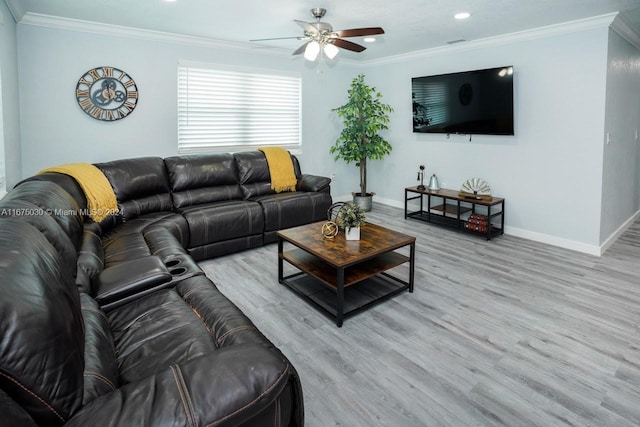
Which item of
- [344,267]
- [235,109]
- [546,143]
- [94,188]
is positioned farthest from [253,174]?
[546,143]

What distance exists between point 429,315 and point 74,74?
440 centimetres

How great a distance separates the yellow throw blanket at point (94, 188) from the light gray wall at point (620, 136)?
514 cm

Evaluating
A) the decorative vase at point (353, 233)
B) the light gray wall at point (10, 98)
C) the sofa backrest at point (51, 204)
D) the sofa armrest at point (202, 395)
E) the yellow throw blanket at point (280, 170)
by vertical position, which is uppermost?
the light gray wall at point (10, 98)

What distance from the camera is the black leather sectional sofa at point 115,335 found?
97 cm

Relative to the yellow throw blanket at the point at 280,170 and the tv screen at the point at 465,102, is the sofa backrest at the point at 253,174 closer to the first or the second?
the yellow throw blanket at the point at 280,170

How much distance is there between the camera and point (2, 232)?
132 cm

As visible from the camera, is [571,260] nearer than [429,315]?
No

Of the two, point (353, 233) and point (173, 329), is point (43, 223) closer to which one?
point (173, 329)

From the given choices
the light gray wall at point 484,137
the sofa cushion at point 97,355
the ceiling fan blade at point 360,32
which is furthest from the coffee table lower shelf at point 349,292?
the light gray wall at point 484,137

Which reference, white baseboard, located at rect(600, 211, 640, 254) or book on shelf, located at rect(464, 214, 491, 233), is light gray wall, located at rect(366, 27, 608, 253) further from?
book on shelf, located at rect(464, 214, 491, 233)

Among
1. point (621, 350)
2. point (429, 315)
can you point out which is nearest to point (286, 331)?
point (429, 315)

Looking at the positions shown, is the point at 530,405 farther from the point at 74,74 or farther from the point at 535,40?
the point at 74,74

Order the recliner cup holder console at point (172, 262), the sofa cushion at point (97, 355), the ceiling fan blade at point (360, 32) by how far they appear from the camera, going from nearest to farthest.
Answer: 1. the sofa cushion at point (97, 355)
2. the recliner cup holder console at point (172, 262)
3. the ceiling fan blade at point (360, 32)

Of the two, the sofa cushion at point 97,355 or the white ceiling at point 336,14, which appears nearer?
the sofa cushion at point 97,355
